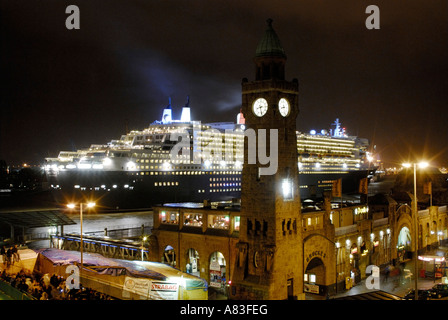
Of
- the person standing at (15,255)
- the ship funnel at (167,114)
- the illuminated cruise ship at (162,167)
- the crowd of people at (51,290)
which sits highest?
the ship funnel at (167,114)

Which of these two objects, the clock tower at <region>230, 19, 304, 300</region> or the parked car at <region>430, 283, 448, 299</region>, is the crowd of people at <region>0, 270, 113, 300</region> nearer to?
Result: the clock tower at <region>230, 19, 304, 300</region>

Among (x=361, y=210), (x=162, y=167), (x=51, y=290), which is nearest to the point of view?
(x=51, y=290)

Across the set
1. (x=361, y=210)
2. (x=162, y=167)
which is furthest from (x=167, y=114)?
(x=361, y=210)

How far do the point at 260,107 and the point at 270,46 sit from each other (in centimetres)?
329

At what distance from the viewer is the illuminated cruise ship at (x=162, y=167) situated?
8250cm

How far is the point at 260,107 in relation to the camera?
22531 millimetres

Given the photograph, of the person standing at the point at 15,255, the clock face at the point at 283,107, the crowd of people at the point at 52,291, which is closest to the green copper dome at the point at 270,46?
the clock face at the point at 283,107

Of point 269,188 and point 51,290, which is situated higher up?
point 269,188

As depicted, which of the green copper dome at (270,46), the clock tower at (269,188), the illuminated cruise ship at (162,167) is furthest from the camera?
the illuminated cruise ship at (162,167)

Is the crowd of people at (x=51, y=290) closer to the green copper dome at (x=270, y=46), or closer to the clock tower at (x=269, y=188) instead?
the clock tower at (x=269, y=188)

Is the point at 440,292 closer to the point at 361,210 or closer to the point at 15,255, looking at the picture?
the point at 361,210

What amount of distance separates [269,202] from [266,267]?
322cm

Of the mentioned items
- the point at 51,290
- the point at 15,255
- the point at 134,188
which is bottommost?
the point at 51,290
